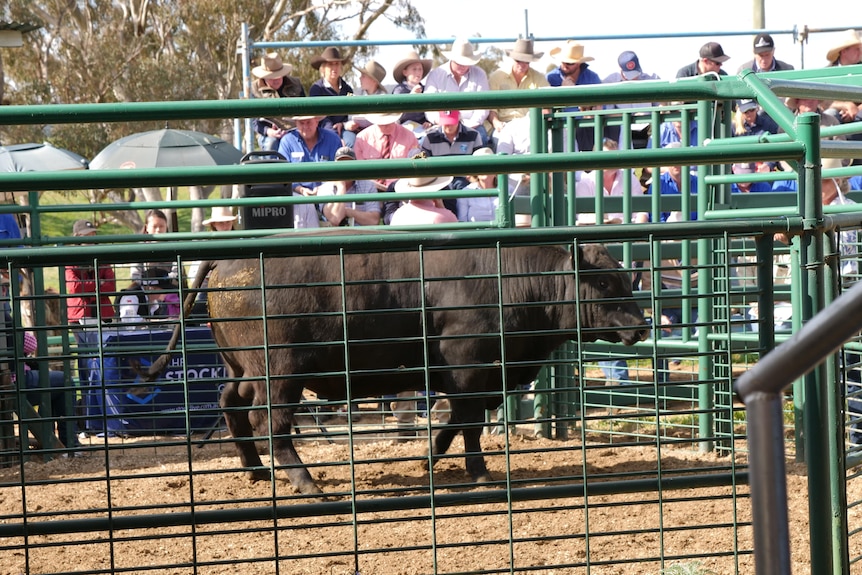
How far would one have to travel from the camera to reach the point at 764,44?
1086 cm

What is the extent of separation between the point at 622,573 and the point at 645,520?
0.94m

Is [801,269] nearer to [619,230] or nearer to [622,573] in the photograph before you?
[619,230]

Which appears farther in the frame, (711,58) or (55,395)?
(711,58)

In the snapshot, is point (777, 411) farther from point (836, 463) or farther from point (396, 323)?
point (396, 323)

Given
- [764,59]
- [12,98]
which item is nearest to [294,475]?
[764,59]

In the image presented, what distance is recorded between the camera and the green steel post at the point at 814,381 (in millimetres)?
3121

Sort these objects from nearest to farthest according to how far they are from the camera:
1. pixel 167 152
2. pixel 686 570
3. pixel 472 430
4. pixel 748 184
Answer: pixel 686 570 < pixel 472 430 < pixel 748 184 < pixel 167 152

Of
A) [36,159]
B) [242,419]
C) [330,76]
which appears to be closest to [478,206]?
[330,76]

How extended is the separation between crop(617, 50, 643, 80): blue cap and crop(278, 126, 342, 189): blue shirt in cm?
377

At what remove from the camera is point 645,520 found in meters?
5.10

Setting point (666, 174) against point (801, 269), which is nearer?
point (801, 269)

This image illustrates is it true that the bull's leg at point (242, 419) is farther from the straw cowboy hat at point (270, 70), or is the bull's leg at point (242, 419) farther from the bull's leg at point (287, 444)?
the straw cowboy hat at point (270, 70)

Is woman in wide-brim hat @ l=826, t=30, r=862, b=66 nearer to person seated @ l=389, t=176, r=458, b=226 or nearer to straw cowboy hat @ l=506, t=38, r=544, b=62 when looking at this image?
straw cowboy hat @ l=506, t=38, r=544, b=62

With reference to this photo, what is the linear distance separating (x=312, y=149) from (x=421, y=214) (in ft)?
6.42
